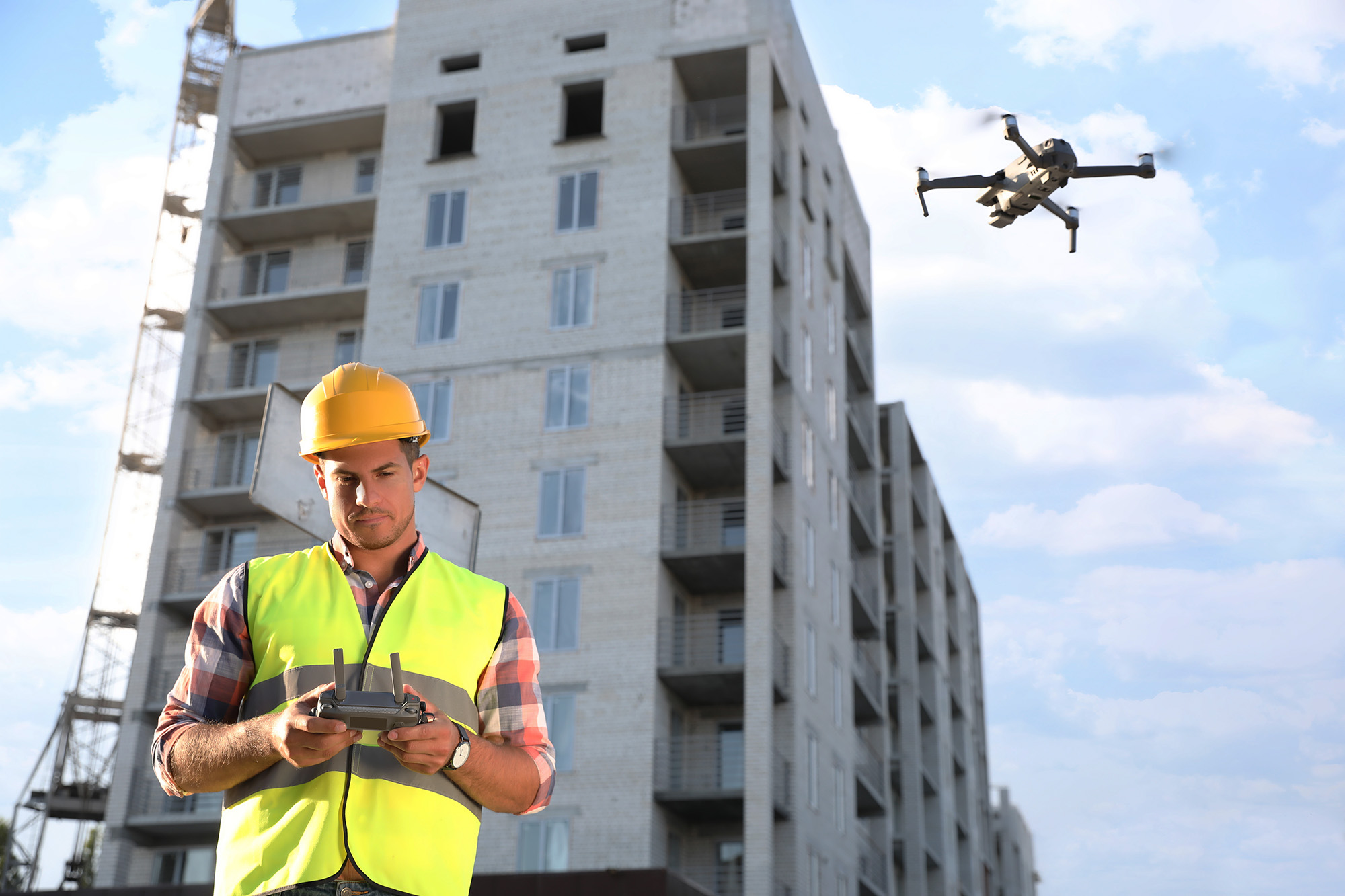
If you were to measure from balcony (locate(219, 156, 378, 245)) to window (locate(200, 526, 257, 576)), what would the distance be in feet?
31.6

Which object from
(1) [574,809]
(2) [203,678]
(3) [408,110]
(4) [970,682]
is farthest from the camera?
(4) [970,682]

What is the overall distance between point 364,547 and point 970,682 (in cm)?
7418

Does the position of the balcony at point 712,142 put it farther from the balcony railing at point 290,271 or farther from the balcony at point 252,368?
the balcony at point 252,368

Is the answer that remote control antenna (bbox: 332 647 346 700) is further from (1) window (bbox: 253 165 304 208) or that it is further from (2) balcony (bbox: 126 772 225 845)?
(1) window (bbox: 253 165 304 208)

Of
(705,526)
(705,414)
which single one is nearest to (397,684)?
(705,526)

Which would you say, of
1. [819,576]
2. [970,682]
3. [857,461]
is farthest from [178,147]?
[970,682]

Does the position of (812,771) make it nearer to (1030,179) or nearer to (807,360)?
(807,360)

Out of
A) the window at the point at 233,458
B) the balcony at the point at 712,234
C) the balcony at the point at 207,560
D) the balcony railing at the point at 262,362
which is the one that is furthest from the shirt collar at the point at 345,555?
the balcony railing at the point at 262,362

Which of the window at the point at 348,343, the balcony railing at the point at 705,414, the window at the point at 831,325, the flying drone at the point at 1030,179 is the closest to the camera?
the flying drone at the point at 1030,179

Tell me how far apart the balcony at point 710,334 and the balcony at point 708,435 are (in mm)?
570

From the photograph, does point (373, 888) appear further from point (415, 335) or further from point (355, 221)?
point (355, 221)

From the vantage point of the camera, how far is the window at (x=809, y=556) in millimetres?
39406

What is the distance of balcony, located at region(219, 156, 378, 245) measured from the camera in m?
44.7

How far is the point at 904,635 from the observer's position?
56.4 meters
